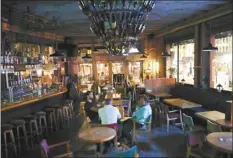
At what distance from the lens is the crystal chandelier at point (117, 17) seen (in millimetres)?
1307

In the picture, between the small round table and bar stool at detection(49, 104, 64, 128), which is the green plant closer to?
bar stool at detection(49, 104, 64, 128)

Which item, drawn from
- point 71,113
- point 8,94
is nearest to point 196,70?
point 71,113

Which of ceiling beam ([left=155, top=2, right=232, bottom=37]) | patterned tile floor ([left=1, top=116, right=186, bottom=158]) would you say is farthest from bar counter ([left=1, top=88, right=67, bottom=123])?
ceiling beam ([left=155, top=2, right=232, bottom=37])

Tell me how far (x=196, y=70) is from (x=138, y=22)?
21.2ft

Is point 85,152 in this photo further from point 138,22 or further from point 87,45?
point 87,45

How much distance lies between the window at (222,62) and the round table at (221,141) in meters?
2.91

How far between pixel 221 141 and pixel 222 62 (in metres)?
3.79

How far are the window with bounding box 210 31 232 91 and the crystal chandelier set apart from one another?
543 cm

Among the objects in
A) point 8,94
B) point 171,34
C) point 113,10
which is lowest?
point 8,94

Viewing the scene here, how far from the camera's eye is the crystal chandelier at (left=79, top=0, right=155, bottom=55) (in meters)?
1.31

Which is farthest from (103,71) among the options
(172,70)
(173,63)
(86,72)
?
(172,70)

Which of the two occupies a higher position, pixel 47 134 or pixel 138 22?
pixel 138 22

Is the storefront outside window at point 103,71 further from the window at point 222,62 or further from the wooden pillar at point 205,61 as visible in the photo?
the window at point 222,62

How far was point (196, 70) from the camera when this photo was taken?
7371 millimetres
